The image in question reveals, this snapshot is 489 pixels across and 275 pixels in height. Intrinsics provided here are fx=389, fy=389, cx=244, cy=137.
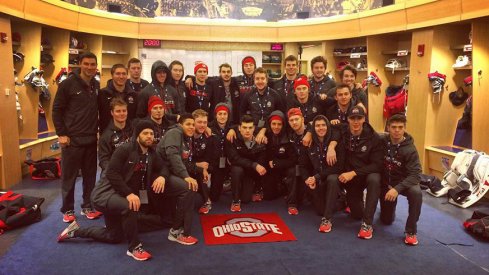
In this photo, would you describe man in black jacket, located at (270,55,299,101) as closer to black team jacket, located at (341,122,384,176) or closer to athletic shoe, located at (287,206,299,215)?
black team jacket, located at (341,122,384,176)

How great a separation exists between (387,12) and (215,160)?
14.1 feet

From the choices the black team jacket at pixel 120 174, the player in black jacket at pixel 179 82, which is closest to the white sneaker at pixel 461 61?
the player in black jacket at pixel 179 82

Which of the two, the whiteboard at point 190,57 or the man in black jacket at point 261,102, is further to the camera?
the whiteboard at point 190,57

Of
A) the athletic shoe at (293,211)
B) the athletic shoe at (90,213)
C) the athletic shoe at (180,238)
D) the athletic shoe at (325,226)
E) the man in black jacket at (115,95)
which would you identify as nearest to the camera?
the athletic shoe at (180,238)

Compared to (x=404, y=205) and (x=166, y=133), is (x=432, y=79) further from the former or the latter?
(x=166, y=133)

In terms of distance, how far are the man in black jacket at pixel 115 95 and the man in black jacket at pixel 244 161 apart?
3.90 feet

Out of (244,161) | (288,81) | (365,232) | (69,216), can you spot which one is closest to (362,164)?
(365,232)

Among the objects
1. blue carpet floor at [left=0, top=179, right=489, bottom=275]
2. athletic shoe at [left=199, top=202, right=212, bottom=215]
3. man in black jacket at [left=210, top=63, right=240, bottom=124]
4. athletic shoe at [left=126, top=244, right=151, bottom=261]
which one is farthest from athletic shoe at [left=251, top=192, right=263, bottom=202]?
athletic shoe at [left=126, top=244, right=151, bottom=261]

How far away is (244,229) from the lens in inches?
153

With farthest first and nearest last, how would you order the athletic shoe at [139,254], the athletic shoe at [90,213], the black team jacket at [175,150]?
the athletic shoe at [90,213]
the black team jacket at [175,150]
the athletic shoe at [139,254]

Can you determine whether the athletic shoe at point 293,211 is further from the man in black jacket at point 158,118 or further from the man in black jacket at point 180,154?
the man in black jacket at point 158,118

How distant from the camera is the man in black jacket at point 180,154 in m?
3.54

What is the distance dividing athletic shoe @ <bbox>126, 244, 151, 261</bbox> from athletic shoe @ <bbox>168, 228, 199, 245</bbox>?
1.30 feet

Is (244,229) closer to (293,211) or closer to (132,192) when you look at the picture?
(293,211)
